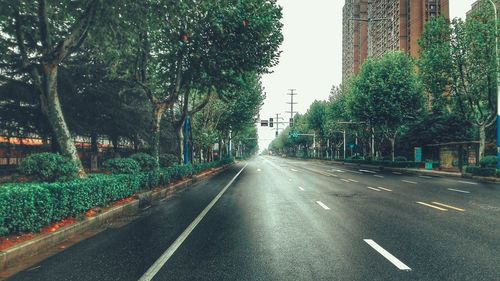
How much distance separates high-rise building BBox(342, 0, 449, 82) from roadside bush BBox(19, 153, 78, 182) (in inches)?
2412

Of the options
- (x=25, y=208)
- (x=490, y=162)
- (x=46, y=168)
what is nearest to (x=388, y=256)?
(x=25, y=208)

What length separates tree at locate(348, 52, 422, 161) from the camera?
38938 millimetres

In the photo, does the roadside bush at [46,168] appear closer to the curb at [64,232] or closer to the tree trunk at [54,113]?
the tree trunk at [54,113]

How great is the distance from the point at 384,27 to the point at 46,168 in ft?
349

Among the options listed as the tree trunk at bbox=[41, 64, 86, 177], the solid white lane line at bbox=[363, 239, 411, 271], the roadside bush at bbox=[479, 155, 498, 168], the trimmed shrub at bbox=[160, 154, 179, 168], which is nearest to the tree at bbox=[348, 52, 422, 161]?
the roadside bush at bbox=[479, 155, 498, 168]

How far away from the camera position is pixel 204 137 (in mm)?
32438

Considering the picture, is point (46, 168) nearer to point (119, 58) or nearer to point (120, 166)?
point (120, 166)

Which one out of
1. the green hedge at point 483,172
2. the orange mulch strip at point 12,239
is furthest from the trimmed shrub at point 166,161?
the green hedge at point 483,172

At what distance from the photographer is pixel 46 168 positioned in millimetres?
10945

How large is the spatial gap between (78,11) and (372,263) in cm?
1276

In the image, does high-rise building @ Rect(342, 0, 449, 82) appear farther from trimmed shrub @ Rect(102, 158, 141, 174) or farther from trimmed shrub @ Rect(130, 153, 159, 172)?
trimmed shrub @ Rect(102, 158, 141, 174)

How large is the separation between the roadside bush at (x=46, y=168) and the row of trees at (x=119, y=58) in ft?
3.58

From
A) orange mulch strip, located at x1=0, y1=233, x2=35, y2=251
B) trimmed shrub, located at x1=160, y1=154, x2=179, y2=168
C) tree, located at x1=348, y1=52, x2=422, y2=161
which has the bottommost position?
orange mulch strip, located at x1=0, y1=233, x2=35, y2=251

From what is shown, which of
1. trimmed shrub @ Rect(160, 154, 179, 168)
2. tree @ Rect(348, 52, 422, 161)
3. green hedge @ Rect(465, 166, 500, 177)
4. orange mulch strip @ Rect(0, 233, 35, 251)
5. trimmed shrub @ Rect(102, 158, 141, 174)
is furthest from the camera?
tree @ Rect(348, 52, 422, 161)
